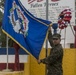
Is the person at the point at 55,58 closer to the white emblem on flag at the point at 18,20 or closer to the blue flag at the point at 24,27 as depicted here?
the blue flag at the point at 24,27

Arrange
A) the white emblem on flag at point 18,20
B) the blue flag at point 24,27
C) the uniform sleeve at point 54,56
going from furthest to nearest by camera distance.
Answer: the white emblem on flag at point 18,20 < the blue flag at point 24,27 < the uniform sleeve at point 54,56

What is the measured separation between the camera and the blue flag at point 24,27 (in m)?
8.83

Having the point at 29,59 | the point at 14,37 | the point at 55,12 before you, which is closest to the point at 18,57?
the point at 29,59

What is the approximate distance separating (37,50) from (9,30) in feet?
3.02

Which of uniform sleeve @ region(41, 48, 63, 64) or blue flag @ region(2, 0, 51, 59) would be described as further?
blue flag @ region(2, 0, 51, 59)

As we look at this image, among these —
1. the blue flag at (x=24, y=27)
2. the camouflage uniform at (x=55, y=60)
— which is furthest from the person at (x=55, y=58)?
the blue flag at (x=24, y=27)

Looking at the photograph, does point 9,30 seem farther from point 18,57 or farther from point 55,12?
point 55,12

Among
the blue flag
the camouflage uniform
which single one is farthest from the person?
the blue flag

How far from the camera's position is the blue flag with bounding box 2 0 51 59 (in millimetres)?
8828

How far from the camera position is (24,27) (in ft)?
29.9

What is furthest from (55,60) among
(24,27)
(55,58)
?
(24,27)

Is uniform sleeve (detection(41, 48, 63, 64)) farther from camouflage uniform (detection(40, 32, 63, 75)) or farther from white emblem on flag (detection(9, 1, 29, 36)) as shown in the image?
white emblem on flag (detection(9, 1, 29, 36))

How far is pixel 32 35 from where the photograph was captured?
8953mm

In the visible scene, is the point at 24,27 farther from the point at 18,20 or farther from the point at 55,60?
the point at 55,60
